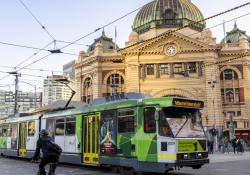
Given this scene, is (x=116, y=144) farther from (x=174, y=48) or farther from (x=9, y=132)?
(x=174, y=48)

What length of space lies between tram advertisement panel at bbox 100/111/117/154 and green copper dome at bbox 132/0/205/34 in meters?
44.3

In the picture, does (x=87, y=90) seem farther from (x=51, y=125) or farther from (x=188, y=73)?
(x=51, y=125)

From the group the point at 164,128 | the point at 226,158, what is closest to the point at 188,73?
the point at 226,158

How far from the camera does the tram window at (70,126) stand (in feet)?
61.9

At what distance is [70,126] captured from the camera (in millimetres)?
19250

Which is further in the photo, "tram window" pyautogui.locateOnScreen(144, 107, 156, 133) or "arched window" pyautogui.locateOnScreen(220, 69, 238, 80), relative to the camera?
"arched window" pyautogui.locateOnScreen(220, 69, 238, 80)

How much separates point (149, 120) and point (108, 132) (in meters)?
2.65

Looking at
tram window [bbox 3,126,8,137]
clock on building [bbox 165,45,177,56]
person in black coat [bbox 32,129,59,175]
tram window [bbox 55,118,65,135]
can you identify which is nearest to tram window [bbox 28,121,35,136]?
tram window [bbox 55,118,65,135]

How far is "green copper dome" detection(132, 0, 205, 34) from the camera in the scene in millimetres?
59531

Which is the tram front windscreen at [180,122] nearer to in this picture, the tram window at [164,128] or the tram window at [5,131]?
the tram window at [164,128]

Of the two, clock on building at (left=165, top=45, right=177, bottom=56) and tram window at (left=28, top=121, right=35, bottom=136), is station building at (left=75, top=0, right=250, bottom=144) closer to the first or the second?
clock on building at (left=165, top=45, right=177, bottom=56)

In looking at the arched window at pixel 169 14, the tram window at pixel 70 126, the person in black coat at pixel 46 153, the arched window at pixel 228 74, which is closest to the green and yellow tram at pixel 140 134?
the tram window at pixel 70 126

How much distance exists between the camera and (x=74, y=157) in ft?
60.8

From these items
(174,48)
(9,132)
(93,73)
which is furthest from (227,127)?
(9,132)
